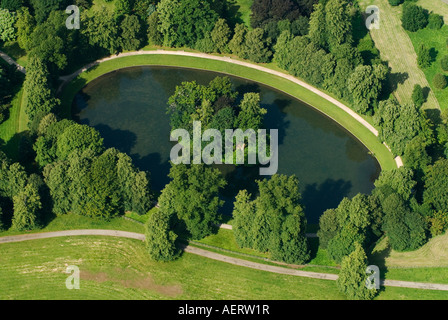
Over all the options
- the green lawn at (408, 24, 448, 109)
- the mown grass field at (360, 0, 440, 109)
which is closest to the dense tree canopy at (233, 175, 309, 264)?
the mown grass field at (360, 0, 440, 109)

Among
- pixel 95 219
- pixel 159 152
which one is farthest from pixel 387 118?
pixel 95 219

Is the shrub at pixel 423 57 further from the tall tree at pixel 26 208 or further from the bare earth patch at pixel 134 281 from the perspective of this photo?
the tall tree at pixel 26 208

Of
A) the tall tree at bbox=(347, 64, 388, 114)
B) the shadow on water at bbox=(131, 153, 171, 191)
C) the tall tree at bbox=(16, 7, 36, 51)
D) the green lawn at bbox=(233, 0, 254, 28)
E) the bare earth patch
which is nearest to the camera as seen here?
the bare earth patch

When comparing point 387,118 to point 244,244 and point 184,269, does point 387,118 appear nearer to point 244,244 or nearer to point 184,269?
point 244,244

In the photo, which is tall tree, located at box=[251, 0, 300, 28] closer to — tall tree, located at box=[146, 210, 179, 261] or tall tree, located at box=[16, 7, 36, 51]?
tall tree, located at box=[16, 7, 36, 51]

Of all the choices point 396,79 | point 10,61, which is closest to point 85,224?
point 10,61

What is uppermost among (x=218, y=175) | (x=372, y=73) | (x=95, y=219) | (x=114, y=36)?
(x=114, y=36)

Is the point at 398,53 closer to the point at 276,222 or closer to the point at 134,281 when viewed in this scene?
the point at 276,222
